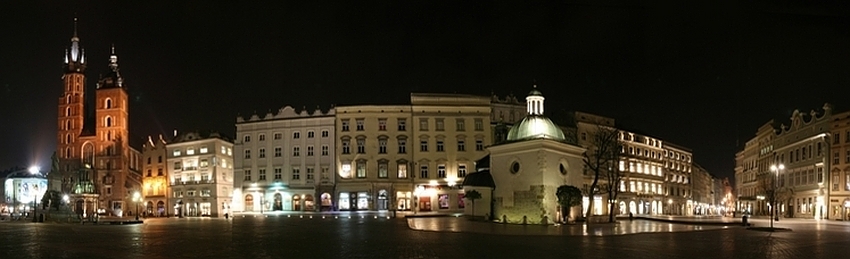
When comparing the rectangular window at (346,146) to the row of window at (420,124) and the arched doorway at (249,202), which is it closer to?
the row of window at (420,124)

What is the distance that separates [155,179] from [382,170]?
38.2 metres

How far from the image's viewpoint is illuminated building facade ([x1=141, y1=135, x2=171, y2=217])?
96.9 meters

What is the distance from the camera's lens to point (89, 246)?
86.3 feet

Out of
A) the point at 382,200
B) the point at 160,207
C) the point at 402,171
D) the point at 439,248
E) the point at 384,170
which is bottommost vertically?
the point at 160,207

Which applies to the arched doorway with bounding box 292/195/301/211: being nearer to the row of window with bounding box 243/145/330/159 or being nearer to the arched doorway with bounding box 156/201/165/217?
the row of window with bounding box 243/145/330/159

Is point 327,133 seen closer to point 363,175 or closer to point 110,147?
point 363,175

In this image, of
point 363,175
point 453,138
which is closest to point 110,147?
point 363,175

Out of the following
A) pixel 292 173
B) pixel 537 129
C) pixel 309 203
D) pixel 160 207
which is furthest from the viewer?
pixel 160 207

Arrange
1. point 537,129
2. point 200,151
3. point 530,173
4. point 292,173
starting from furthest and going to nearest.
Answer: point 200,151
point 292,173
point 537,129
point 530,173

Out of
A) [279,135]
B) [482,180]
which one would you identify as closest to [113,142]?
[279,135]

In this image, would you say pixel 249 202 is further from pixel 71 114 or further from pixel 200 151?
pixel 71 114

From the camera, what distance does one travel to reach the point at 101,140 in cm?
10825

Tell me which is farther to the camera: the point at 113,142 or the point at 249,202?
the point at 113,142

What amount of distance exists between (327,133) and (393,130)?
7.82 meters
